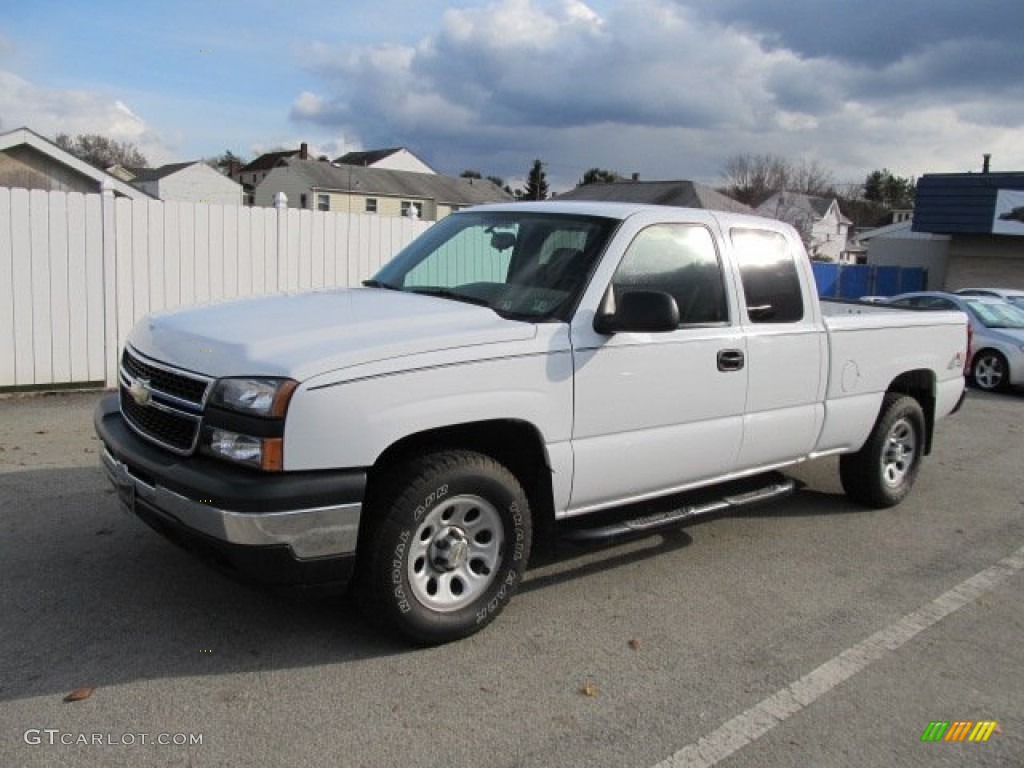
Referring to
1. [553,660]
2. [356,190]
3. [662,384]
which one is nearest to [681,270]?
[662,384]

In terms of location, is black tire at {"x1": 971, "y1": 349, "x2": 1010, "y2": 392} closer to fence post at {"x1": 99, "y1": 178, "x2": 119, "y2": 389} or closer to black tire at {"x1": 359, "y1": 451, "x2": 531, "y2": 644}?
black tire at {"x1": 359, "y1": 451, "x2": 531, "y2": 644}

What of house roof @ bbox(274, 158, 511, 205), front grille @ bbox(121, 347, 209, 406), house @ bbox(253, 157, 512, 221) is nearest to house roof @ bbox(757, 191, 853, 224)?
Result: house roof @ bbox(274, 158, 511, 205)

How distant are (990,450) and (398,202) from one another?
2276 inches

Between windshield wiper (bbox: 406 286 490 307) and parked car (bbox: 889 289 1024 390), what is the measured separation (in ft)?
31.8

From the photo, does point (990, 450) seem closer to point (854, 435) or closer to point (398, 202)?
point (854, 435)

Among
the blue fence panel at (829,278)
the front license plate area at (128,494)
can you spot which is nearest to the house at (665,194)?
the blue fence panel at (829,278)

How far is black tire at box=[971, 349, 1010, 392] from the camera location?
13.2 m

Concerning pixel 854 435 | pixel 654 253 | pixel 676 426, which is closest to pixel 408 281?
pixel 654 253

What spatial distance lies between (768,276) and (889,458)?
6.86 ft

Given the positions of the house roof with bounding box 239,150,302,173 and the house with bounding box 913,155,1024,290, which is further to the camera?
the house roof with bounding box 239,150,302,173

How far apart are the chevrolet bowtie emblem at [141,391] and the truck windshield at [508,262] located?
4.77 ft

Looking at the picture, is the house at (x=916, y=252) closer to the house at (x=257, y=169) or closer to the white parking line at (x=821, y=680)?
the white parking line at (x=821, y=680)

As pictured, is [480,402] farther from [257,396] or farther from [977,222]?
[977,222]

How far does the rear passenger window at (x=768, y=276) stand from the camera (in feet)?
16.5
